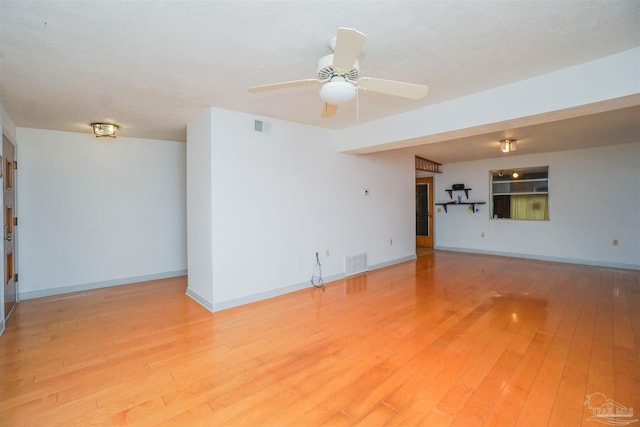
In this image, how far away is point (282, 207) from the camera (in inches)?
167

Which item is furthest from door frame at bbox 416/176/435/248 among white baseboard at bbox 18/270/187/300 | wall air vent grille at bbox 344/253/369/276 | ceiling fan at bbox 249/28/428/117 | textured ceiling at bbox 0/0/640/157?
ceiling fan at bbox 249/28/428/117

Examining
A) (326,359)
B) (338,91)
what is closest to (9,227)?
(326,359)

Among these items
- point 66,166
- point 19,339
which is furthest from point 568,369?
point 66,166

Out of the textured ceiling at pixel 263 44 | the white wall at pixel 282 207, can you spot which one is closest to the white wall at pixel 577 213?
the white wall at pixel 282 207

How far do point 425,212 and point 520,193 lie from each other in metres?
2.38

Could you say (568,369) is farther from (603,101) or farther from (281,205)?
(281,205)

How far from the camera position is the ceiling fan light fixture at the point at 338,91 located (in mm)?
2037

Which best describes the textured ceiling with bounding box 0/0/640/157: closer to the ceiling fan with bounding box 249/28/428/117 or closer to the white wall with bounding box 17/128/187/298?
the ceiling fan with bounding box 249/28/428/117

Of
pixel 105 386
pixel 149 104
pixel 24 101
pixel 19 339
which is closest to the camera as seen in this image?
pixel 105 386

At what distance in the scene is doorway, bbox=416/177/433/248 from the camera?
27.9ft

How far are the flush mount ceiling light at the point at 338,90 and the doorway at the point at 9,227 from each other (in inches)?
155

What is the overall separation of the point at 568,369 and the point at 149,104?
4754 millimetres

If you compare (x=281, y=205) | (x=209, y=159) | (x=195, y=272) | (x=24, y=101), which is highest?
(x=24, y=101)

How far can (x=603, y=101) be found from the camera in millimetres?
→ 2498
